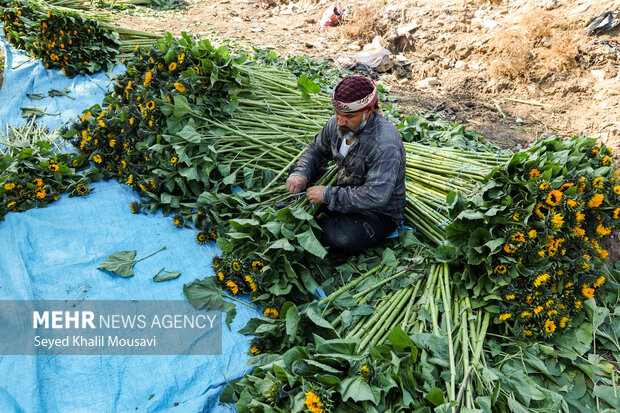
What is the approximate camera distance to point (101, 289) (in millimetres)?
2609

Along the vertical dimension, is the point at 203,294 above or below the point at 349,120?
below

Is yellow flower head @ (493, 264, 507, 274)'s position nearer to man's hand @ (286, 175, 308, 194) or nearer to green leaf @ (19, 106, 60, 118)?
man's hand @ (286, 175, 308, 194)

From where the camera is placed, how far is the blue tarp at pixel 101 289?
207 cm

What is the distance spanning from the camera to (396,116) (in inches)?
180

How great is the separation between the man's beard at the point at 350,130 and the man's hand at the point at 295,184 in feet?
1.44

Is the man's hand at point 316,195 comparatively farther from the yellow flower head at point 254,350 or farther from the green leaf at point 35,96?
the green leaf at point 35,96

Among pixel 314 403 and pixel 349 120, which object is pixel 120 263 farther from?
pixel 349 120

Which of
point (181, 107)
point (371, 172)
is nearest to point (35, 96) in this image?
point (181, 107)

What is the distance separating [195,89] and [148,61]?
2.35 ft

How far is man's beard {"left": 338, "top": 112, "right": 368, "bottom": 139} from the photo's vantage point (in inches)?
104

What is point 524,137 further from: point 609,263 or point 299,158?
point 299,158

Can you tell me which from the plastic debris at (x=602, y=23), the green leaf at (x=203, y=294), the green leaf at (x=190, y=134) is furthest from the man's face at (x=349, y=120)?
the plastic debris at (x=602, y=23)

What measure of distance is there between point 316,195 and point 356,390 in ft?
4.44

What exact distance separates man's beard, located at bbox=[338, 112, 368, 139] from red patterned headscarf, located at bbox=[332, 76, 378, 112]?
0.36ft
